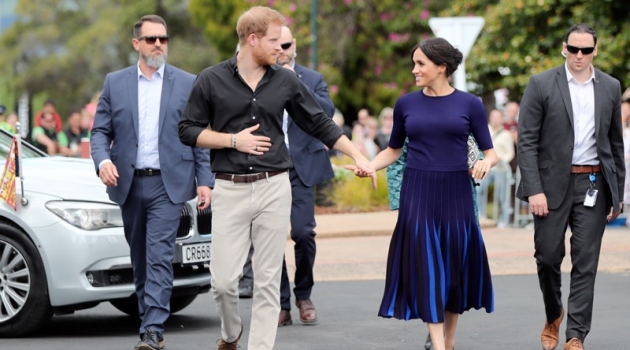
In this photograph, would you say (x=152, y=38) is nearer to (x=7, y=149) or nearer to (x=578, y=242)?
(x=7, y=149)

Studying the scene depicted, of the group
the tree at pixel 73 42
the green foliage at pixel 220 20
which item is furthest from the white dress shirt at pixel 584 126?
the tree at pixel 73 42

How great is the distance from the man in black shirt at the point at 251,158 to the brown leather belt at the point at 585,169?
143 cm

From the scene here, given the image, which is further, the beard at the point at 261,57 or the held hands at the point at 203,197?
the held hands at the point at 203,197

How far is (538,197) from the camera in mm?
7371

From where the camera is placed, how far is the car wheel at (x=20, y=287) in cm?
809

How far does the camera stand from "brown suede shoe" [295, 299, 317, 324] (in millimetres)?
8891

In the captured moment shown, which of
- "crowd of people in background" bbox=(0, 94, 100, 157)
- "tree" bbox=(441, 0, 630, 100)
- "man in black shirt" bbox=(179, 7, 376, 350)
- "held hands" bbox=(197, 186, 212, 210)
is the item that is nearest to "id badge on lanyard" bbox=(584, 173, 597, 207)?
"man in black shirt" bbox=(179, 7, 376, 350)

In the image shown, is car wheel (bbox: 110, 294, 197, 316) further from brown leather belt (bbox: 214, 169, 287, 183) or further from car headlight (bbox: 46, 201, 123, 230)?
brown leather belt (bbox: 214, 169, 287, 183)

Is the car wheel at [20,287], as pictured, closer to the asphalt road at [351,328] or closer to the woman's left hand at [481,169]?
the asphalt road at [351,328]

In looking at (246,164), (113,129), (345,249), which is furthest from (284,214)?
(345,249)

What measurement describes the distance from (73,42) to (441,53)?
218 feet

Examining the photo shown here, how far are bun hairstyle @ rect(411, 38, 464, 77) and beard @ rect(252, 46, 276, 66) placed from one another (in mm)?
948

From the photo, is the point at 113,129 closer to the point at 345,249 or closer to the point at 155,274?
the point at 155,274

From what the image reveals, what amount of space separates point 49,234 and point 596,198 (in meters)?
3.45
